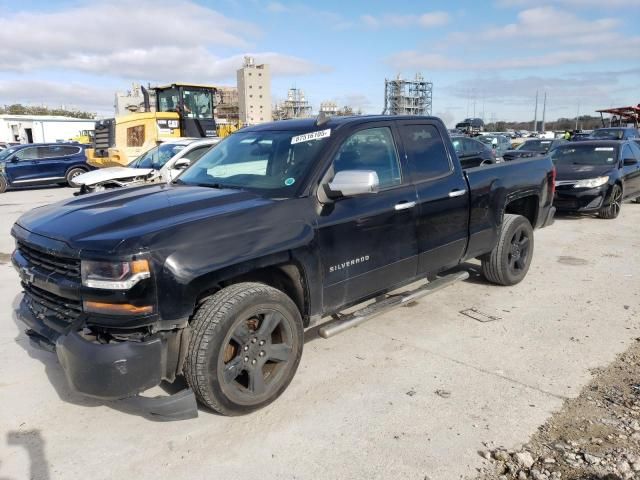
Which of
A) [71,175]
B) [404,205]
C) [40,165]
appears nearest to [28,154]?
[40,165]

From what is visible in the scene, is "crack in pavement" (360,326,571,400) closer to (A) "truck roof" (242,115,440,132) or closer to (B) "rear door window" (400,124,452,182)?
(B) "rear door window" (400,124,452,182)

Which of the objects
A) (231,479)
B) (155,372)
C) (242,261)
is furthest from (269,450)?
(242,261)

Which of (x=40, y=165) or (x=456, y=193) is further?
(x=40, y=165)

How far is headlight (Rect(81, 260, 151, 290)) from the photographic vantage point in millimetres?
2662

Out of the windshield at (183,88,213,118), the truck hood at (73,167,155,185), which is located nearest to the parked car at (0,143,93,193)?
the windshield at (183,88,213,118)

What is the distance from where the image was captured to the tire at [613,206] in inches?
400

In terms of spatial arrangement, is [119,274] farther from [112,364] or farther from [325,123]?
[325,123]

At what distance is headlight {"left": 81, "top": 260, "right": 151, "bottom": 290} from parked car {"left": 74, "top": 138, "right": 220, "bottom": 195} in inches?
286

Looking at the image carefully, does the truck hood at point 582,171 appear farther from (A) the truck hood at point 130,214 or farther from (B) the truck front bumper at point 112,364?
(B) the truck front bumper at point 112,364

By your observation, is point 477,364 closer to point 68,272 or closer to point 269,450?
point 269,450

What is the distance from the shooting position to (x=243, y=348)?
3141 mm

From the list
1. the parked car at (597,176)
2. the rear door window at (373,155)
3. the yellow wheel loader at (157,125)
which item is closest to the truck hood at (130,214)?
the rear door window at (373,155)

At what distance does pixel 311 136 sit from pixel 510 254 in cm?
305

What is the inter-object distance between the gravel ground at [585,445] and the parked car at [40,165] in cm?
1781
